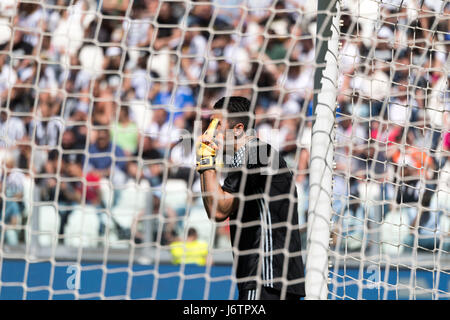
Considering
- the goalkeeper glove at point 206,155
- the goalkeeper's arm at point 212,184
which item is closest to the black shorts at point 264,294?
the goalkeeper's arm at point 212,184

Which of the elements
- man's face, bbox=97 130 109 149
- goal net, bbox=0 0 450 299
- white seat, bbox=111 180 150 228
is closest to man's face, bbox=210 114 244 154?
goal net, bbox=0 0 450 299

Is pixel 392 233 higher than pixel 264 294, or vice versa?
pixel 264 294

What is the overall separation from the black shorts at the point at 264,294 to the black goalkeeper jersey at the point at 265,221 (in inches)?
0.7

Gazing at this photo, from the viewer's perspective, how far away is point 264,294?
7.42ft

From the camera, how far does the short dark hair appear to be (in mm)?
2359

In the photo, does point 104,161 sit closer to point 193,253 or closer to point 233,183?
point 193,253

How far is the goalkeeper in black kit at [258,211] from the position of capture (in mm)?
2252

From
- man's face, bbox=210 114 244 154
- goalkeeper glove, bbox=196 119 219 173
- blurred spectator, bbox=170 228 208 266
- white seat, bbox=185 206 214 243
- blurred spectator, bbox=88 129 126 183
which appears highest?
man's face, bbox=210 114 244 154

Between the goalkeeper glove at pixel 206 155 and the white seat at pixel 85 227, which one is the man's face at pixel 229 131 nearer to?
the goalkeeper glove at pixel 206 155

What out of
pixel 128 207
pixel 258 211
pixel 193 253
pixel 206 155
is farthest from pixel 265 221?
pixel 128 207

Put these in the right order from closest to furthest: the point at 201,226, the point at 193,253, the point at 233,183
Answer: the point at 233,183
the point at 193,253
the point at 201,226

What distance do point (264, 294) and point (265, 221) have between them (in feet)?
0.82

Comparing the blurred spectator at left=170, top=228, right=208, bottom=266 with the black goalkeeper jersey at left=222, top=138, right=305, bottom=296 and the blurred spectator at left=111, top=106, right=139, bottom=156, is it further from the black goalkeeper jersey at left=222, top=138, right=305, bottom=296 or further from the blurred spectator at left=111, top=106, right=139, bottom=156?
the black goalkeeper jersey at left=222, top=138, right=305, bottom=296
